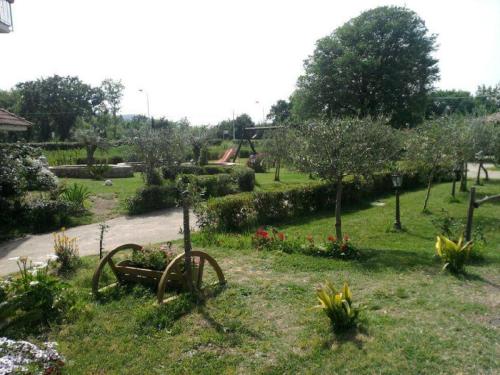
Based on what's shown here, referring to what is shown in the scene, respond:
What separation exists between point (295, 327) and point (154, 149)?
1270 cm

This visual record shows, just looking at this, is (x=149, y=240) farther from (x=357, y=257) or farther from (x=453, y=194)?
(x=453, y=194)

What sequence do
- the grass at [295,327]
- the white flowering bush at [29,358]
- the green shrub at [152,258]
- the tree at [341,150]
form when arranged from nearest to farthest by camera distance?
the white flowering bush at [29,358]
the grass at [295,327]
the green shrub at [152,258]
the tree at [341,150]

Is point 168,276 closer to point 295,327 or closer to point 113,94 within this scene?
point 295,327

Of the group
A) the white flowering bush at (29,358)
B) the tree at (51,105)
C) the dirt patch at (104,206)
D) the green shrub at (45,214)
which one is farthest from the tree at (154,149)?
the tree at (51,105)

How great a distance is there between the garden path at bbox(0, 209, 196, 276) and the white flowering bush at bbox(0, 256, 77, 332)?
2.84m

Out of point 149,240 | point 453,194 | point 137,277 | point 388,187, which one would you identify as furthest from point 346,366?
point 388,187

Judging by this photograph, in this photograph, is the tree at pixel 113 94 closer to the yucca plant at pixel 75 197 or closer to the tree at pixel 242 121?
the tree at pixel 242 121

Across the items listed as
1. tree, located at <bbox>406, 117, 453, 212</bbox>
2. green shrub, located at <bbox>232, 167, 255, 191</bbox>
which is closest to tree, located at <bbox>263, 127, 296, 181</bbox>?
green shrub, located at <bbox>232, 167, 255, 191</bbox>

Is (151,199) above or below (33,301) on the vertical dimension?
above

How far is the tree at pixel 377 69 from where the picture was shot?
30.2m

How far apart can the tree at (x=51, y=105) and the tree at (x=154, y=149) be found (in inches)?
1770

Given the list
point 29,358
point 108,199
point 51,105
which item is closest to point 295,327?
point 29,358

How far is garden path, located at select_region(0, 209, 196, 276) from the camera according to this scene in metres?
8.69

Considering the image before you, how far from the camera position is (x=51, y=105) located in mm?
55469
